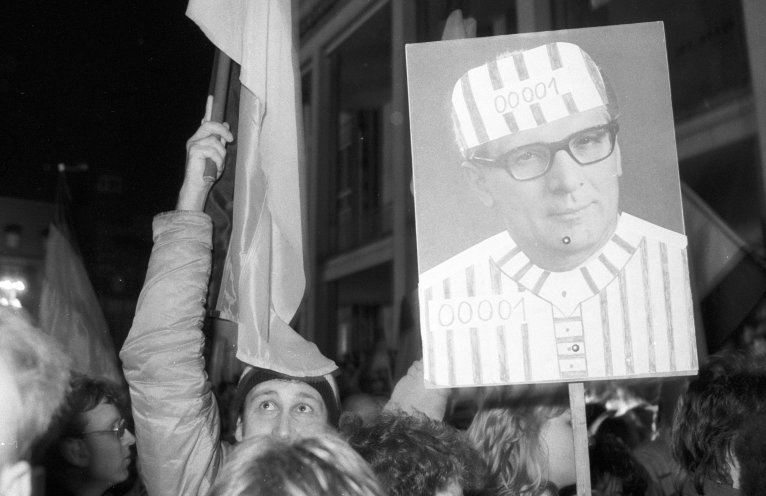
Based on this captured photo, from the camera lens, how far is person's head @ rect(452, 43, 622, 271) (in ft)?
4.89

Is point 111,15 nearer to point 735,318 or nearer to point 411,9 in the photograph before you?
point 735,318

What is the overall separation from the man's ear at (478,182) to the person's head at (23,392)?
859 mm

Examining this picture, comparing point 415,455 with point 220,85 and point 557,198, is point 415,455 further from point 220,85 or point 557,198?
point 220,85

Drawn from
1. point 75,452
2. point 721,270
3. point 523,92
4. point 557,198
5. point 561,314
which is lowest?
point 75,452

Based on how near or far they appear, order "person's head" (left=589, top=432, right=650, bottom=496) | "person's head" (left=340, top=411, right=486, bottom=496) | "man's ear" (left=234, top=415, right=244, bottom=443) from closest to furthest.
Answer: "person's head" (left=340, top=411, right=486, bottom=496) < "man's ear" (left=234, top=415, right=244, bottom=443) < "person's head" (left=589, top=432, right=650, bottom=496)

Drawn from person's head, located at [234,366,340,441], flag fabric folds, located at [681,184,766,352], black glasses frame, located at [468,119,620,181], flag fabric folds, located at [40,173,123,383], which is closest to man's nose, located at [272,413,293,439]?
person's head, located at [234,366,340,441]

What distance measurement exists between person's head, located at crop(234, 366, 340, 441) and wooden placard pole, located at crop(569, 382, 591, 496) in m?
0.59

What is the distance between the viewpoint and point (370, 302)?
8.70 meters

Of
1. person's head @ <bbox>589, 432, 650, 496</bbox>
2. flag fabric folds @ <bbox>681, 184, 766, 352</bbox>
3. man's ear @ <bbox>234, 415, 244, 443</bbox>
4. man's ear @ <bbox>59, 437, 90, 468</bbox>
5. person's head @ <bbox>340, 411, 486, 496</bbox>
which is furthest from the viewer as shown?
flag fabric folds @ <bbox>681, 184, 766, 352</bbox>

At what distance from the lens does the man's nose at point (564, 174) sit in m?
1.50

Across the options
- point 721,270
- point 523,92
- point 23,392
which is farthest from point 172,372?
point 721,270

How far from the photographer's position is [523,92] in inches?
60.0

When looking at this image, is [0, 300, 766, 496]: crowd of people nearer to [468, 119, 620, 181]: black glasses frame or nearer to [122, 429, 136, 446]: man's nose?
[122, 429, 136, 446]: man's nose

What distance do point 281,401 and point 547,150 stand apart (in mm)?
861
